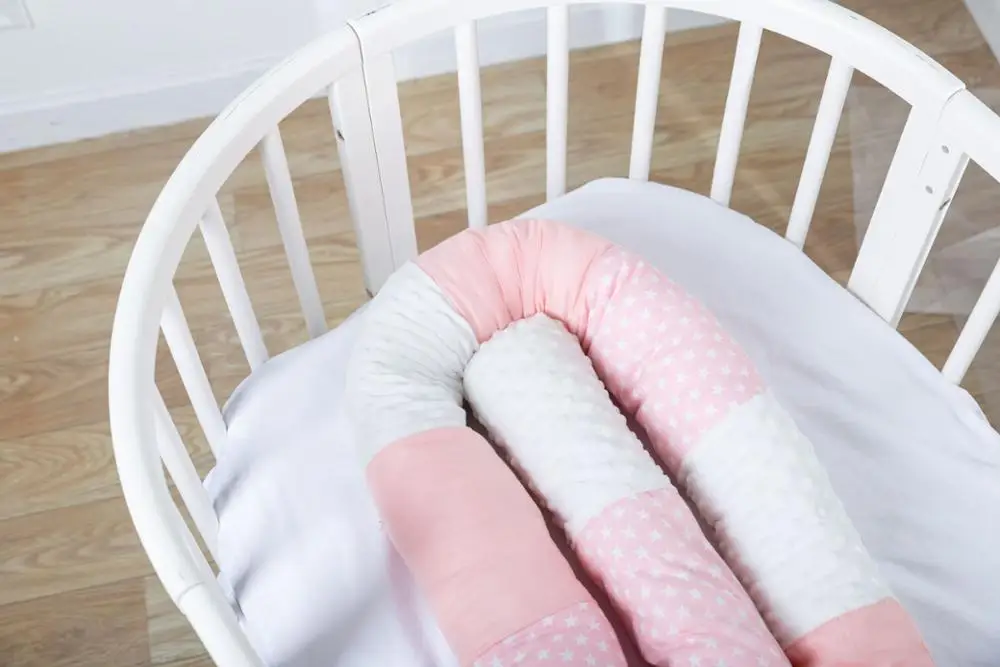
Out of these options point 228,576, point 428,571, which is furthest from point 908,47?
point 228,576

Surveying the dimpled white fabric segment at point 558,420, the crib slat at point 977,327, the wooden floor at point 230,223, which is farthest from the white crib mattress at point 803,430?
the wooden floor at point 230,223

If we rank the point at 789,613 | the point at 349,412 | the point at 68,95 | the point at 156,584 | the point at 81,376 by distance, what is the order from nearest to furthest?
the point at 789,613 < the point at 349,412 < the point at 156,584 < the point at 81,376 < the point at 68,95

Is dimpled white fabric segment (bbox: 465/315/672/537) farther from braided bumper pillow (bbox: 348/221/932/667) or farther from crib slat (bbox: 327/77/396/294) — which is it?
crib slat (bbox: 327/77/396/294)

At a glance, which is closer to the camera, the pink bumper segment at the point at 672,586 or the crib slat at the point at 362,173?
the pink bumper segment at the point at 672,586

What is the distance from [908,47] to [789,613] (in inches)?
16.5

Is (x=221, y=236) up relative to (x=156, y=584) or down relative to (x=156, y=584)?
up

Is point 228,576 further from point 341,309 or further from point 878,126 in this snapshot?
point 878,126

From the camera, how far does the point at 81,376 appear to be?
4.43ft

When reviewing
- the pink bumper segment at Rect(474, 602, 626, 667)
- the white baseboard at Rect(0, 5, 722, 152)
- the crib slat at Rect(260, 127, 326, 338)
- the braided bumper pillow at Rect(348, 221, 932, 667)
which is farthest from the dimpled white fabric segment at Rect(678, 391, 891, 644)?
the white baseboard at Rect(0, 5, 722, 152)

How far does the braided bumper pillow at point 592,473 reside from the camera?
0.69 meters

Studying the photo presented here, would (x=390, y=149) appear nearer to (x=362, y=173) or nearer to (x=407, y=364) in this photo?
(x=362, y=173)

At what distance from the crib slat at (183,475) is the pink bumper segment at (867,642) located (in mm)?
427

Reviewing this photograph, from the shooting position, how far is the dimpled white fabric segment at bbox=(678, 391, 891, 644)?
2.30ft

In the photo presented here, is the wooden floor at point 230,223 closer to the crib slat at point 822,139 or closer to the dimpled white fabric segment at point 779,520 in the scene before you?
the crib slat at point 822,139
